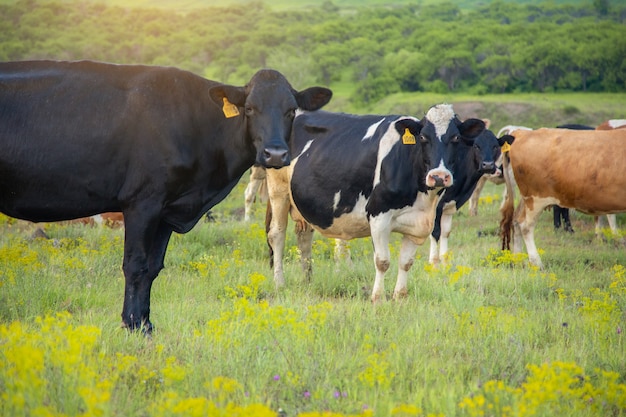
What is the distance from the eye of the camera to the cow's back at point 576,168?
1129cm

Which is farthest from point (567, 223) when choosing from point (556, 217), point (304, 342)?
point (304, 342)

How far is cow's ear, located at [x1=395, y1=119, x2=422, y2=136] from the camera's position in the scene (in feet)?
26.6

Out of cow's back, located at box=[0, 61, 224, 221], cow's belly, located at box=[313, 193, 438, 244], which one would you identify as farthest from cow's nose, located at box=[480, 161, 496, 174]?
cow's back, located at box=[0, 61, 224, 221]

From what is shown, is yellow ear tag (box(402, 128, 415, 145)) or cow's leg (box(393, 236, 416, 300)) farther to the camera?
cow's leg (box(393, 236, 416, 300))

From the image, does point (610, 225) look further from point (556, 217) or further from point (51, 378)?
point (51, 378)

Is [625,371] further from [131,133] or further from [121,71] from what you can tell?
[121,71]

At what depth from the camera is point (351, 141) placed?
8.94m

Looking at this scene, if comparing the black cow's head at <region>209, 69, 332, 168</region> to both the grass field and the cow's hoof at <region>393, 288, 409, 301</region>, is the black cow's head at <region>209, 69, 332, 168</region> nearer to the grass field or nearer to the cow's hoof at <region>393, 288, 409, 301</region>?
the grass field

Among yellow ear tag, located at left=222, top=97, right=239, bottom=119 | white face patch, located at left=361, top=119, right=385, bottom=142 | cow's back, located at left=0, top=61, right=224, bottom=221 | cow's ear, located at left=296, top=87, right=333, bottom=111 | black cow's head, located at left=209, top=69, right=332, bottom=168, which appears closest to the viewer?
cow's back, located at left=0, top=61, right=224, bottom=221

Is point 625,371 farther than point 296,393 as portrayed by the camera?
Yes

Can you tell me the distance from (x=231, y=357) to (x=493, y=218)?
11937 mm

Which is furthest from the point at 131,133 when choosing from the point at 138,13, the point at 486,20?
the point at 138,13

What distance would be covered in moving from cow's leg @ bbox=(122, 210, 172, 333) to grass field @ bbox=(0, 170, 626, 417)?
0.21 m

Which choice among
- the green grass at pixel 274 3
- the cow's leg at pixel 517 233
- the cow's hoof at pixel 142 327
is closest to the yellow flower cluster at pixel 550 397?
the cow's hoof at pixel 142 327
